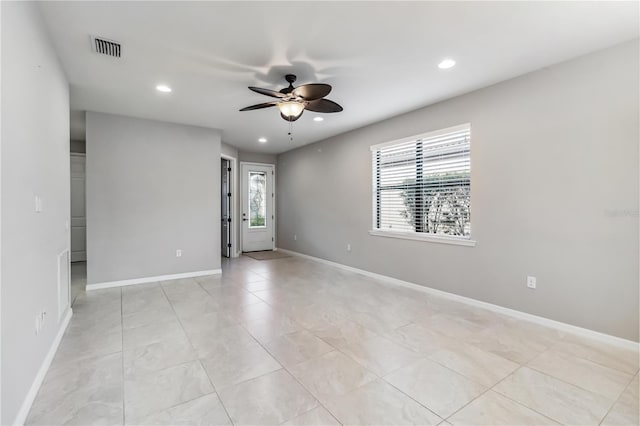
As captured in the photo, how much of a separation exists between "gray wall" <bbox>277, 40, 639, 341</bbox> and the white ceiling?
0.26m

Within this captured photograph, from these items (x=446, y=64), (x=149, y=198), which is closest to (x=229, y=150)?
(x=149, y=198)

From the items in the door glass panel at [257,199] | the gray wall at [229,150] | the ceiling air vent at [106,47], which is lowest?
the door glass panel at [257,199]

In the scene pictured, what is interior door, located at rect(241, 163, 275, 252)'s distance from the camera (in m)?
7.70

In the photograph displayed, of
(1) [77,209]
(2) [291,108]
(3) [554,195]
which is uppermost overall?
(2) [291,108]

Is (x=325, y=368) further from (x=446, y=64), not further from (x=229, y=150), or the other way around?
(x=229, y=150)

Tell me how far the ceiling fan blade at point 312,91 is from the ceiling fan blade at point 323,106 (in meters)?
0.20

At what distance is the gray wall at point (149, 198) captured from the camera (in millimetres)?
4461

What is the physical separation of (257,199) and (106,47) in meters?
5.37

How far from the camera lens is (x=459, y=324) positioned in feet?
10.3

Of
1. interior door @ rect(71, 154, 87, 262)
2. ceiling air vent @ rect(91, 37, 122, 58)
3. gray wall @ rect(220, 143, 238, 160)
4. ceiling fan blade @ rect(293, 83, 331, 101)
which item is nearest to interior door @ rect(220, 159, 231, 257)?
gray wall @ rect(220, 143, 238, 160)

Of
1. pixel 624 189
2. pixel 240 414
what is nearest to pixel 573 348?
pixel 624 189

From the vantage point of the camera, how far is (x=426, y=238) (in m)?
4.27

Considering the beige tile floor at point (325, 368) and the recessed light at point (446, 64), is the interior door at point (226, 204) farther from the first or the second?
the recessed light at point (446, 64)

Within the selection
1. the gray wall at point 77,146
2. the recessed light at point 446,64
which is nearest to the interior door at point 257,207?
the gray wall at point 77,146
